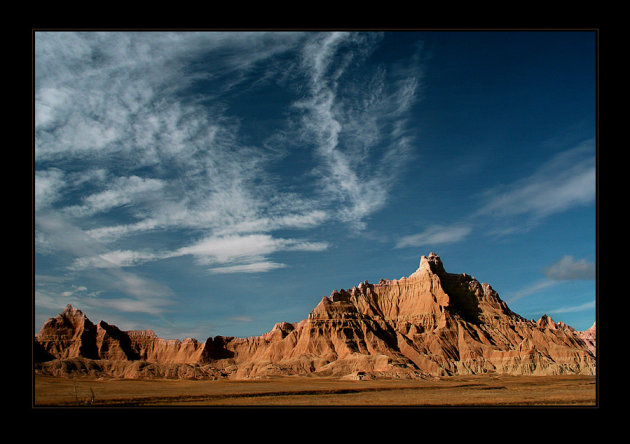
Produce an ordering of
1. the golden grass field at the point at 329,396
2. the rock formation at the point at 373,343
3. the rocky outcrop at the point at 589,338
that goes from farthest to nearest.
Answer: the rocky outcrop at the point at 589,338 → the rock formation at the point at 373,343 → the golden grass field at the point at 329,396

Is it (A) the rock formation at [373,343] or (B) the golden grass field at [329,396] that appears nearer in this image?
(B) the golden grass field at [329,396]

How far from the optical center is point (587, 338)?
147375mm

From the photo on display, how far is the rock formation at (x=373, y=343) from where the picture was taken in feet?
390

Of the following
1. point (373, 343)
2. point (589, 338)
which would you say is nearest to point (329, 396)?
point (373, 343)

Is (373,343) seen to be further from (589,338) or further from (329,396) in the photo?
(329,396)

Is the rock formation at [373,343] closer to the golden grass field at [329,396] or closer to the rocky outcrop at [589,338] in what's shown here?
the rocky outcrop at [589,338]

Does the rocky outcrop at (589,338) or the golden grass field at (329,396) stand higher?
the golden grass field at (329,396)

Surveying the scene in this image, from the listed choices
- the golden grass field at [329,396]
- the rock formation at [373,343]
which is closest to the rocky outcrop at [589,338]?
the rock formation at [373,343]

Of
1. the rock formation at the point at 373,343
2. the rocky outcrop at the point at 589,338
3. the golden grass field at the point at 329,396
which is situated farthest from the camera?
the rocky outcrop at the point at 589,338

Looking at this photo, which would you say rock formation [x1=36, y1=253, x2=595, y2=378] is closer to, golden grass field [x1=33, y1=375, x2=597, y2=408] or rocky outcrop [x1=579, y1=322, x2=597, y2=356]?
rocky outcrop [x1=579, y1=322, x2=597, y2=356]
